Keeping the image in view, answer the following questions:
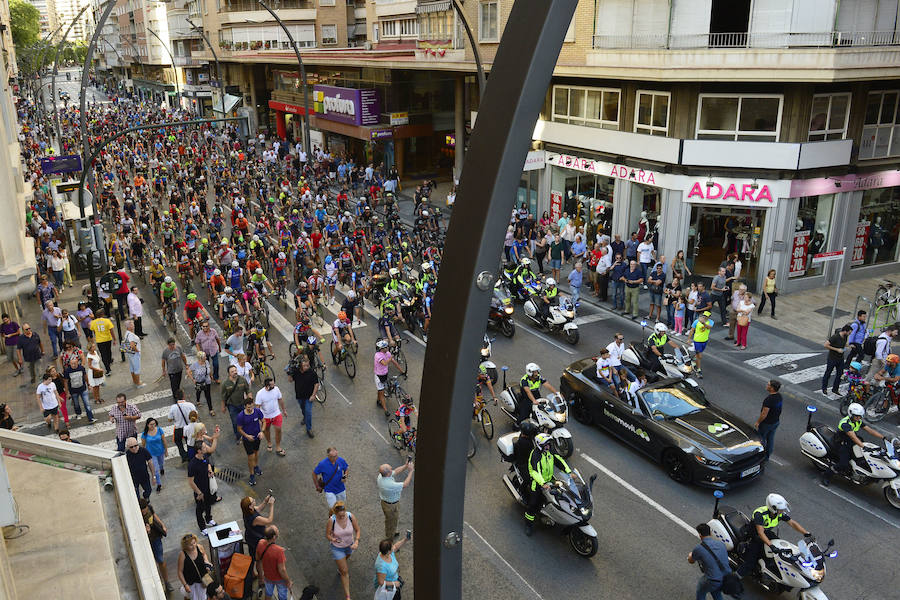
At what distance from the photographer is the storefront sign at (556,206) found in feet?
93.8

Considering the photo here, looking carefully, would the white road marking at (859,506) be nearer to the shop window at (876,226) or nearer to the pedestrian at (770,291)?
the pedestrian at (770,291)

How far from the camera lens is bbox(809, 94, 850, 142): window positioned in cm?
2095

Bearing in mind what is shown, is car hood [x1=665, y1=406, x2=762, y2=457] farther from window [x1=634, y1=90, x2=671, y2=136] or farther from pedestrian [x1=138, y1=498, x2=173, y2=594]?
window [x1=634, y1=90, x2=671, y2=136]

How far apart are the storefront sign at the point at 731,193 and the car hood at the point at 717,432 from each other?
11177 mm

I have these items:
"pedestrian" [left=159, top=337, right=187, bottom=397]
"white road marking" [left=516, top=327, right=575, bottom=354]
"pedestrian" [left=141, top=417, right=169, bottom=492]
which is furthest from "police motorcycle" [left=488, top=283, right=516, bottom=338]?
"pedestrian" [left=141, top=417, right=169, bottom=492]

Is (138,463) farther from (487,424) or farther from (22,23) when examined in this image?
(22,23)

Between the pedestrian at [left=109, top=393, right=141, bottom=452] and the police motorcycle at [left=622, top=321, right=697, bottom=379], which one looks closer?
the pedestrian at [left=109, top=393, right=141, bottom=452]

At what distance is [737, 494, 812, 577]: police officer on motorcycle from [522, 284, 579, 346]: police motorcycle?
8926 mm

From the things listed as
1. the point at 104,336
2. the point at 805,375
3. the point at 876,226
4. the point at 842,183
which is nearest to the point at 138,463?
the point at 104,336

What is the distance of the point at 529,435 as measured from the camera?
11.0 m

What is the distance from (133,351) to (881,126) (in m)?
22.3

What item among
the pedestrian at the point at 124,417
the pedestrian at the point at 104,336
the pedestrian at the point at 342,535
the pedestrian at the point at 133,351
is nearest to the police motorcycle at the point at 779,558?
the pedestrian at the point at 342,535

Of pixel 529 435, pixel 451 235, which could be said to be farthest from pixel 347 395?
pixel 451 235

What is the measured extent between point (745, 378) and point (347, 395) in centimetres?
900
